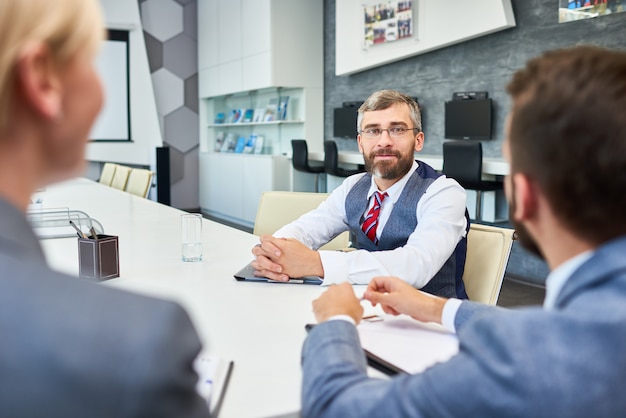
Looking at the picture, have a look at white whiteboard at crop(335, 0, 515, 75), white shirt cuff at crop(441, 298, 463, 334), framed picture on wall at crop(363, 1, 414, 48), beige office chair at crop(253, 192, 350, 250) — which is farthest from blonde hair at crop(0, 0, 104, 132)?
framed picture on wall at crop(363, 1, 414, 48)

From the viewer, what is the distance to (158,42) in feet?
28.7

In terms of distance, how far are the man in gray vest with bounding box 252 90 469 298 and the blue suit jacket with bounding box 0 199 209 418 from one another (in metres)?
1.18

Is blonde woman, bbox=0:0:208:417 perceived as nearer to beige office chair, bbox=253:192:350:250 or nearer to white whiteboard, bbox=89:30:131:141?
beige office chair, bbox=253:192:350:250

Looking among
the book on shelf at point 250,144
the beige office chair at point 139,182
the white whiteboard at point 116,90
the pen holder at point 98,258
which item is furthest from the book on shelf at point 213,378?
the white whiteboard at point 116,90

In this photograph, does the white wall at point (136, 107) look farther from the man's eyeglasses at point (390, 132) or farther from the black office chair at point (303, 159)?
the man's eyeglasses at point (390, 132)

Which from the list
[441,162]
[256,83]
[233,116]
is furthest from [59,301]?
[233,116]

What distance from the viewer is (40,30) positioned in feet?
1.50

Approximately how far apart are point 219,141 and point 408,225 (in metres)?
7.20

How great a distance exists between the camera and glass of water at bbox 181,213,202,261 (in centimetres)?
190

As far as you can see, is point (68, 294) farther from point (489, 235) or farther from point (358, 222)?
point (358, 222)

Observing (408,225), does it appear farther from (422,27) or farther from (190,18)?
(190,18)

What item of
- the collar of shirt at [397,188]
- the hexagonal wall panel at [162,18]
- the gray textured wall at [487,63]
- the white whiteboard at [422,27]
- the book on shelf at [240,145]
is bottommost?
the collar of shirt at [397,188]

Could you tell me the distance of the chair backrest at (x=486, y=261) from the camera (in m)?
1.76

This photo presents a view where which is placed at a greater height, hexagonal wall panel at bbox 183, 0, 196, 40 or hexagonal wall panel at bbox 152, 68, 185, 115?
hexagonal wall panel at bbox 183, 0, 196, 40
